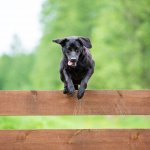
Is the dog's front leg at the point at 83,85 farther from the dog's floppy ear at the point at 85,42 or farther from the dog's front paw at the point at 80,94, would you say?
the dog's floppy ear at the point at 85,42

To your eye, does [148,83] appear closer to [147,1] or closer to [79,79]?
[147,1]

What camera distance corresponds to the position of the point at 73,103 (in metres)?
6.55

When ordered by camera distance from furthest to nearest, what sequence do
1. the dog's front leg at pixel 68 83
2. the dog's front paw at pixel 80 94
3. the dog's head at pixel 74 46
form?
the dog's head at pixel 74 46
the dog's front leg at pixel 68 83
the dog's front paw at pixel 80 94

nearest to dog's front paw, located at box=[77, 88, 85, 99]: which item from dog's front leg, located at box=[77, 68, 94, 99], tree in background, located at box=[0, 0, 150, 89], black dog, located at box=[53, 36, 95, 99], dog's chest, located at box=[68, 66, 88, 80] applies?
dog's front leg, located at box=[77, 68, 94, 99]

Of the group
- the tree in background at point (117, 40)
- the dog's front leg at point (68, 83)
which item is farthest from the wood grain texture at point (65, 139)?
the tree in background at point (117, 40)

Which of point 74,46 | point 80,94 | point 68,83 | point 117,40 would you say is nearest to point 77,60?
point 74,46

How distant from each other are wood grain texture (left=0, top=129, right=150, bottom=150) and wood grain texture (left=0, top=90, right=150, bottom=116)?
19 cm

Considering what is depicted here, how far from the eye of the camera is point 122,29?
31188 millimetres

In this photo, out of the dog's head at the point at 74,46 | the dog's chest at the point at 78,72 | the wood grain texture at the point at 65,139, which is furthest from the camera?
the dog's chest at the point at 78,72

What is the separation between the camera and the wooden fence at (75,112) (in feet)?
21.0

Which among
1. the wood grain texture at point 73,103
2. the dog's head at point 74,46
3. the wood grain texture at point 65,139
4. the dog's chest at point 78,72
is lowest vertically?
the wood grain texture at point 65,139

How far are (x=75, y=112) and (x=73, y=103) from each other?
93 millimetres

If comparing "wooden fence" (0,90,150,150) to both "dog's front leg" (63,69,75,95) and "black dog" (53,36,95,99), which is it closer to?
"dog's front leg" (63,69,75,95)

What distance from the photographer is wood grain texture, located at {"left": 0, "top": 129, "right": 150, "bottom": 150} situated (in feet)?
21.0
